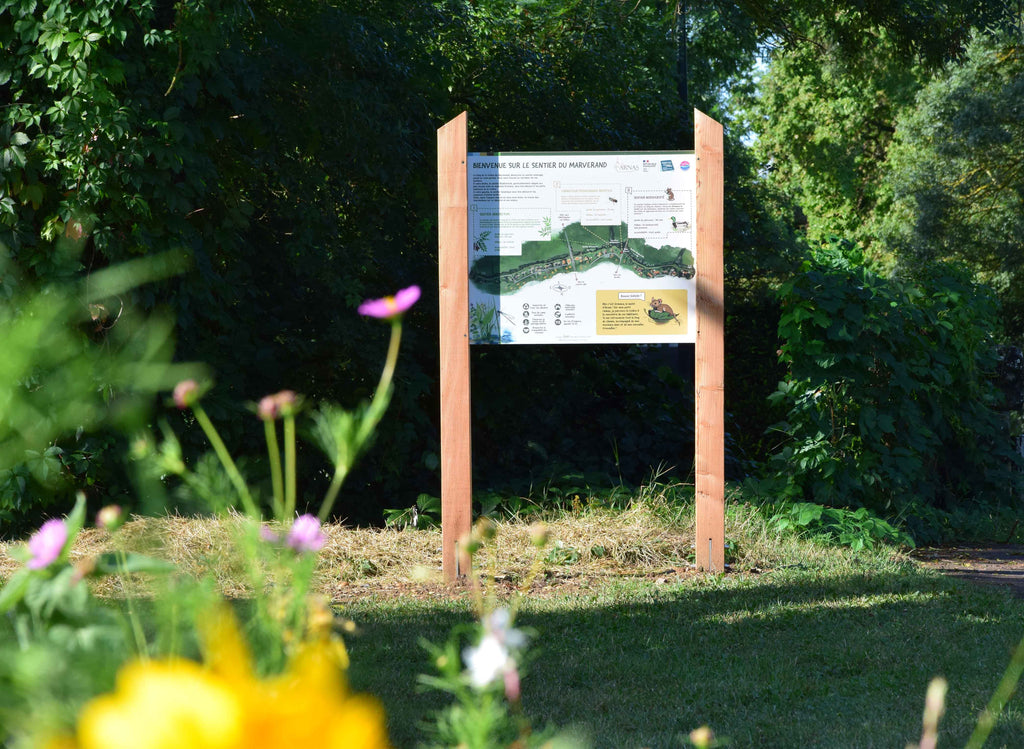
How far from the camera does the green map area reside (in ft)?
18.0

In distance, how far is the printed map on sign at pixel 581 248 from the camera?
5.48 metres

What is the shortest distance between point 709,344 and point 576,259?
837mm

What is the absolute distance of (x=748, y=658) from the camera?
4023mm

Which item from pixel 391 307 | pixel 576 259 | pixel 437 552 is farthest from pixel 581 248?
pixel 391 307

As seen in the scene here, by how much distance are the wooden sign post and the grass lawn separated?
337mm

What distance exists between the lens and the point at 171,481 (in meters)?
→ 6.61

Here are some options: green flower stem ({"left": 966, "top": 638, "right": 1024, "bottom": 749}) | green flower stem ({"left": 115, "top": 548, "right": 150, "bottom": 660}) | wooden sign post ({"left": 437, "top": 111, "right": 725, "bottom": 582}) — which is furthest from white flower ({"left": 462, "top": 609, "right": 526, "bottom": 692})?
wooden sign post ({"left": 437, "top": 111, "right": 725, "bottom": 582})

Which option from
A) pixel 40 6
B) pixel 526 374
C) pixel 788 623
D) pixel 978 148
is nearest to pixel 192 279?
pixel 40 6

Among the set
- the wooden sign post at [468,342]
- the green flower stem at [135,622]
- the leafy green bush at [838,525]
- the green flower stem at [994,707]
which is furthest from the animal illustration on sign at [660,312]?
the green flower stem at [135,622]

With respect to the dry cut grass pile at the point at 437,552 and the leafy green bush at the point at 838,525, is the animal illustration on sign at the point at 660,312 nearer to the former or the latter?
the dry cut grass pile at the point at 437,552

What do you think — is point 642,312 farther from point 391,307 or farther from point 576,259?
point 391,307

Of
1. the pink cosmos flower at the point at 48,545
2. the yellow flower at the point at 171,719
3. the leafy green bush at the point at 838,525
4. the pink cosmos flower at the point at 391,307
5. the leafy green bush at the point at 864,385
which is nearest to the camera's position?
the yellow flower at the point at 171,719

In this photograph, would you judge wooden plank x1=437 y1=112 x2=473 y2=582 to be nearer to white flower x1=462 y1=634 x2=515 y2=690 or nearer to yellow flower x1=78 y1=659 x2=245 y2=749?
white flower x1=462 y1=634 x2=515 y2=690

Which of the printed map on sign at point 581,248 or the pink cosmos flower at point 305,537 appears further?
the printed map on sign at point 581,248
